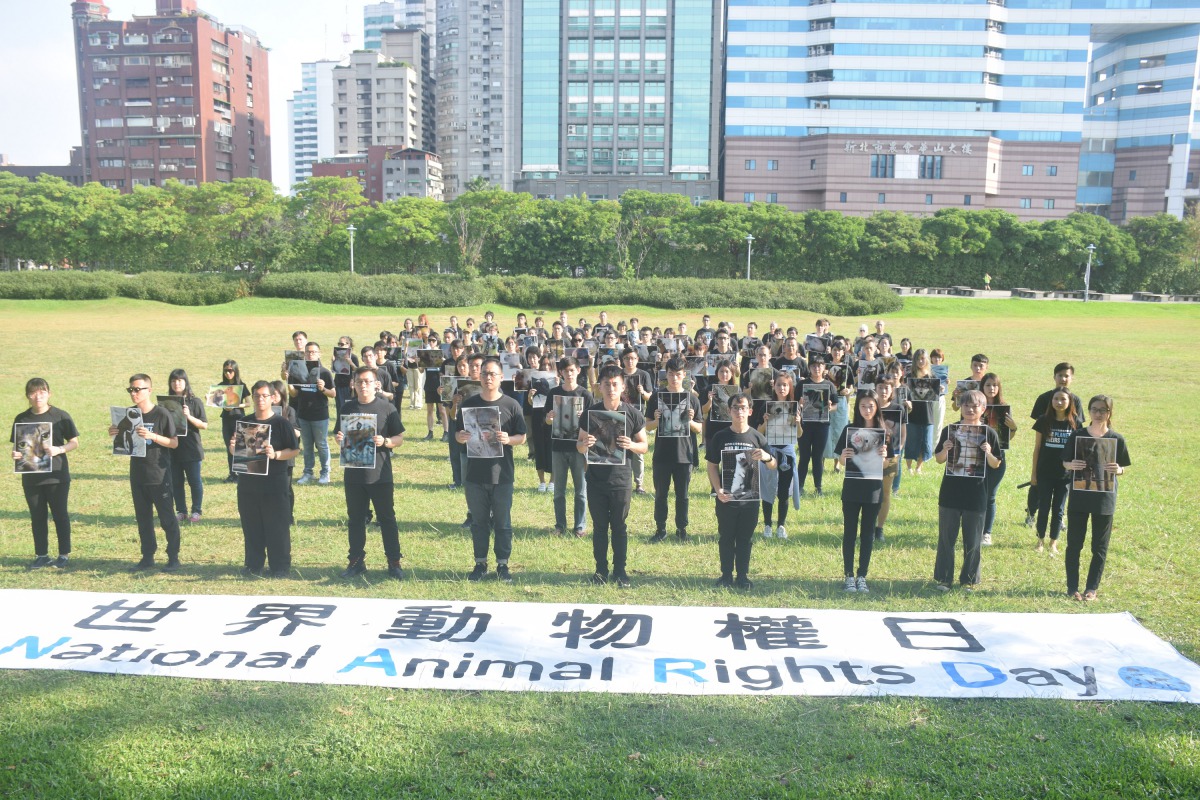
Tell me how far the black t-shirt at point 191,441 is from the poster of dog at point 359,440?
2827 mm

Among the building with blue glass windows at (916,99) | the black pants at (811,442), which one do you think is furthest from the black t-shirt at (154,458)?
the building with blue glass windows at (916,99)

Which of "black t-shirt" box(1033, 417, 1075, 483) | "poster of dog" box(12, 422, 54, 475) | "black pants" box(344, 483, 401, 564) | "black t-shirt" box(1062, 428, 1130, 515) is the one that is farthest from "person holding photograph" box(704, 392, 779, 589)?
"poster of dog" box(12, 422, 54, 475)

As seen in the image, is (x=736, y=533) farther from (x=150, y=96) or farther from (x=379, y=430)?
(x=150, y=96)

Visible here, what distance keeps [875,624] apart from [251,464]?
6.11 meters

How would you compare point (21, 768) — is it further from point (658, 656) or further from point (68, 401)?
point (68, 401)

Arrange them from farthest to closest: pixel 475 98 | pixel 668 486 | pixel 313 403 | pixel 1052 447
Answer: pixel 475 98, pixel 313 403, pixel 668 486, pixel 1052 447

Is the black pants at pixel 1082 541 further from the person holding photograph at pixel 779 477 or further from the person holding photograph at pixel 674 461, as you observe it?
the person holding photograph at pixel 674 461

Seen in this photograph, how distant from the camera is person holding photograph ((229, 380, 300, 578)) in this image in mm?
8477

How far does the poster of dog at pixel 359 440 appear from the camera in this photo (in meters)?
8.47

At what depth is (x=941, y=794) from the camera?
17.0 feet

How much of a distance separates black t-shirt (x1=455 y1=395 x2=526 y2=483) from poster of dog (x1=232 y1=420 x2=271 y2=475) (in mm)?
1932

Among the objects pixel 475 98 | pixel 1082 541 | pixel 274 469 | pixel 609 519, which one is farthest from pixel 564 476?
pixel 475 98

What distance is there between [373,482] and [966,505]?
5873mm

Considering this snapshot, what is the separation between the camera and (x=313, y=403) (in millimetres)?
12508
